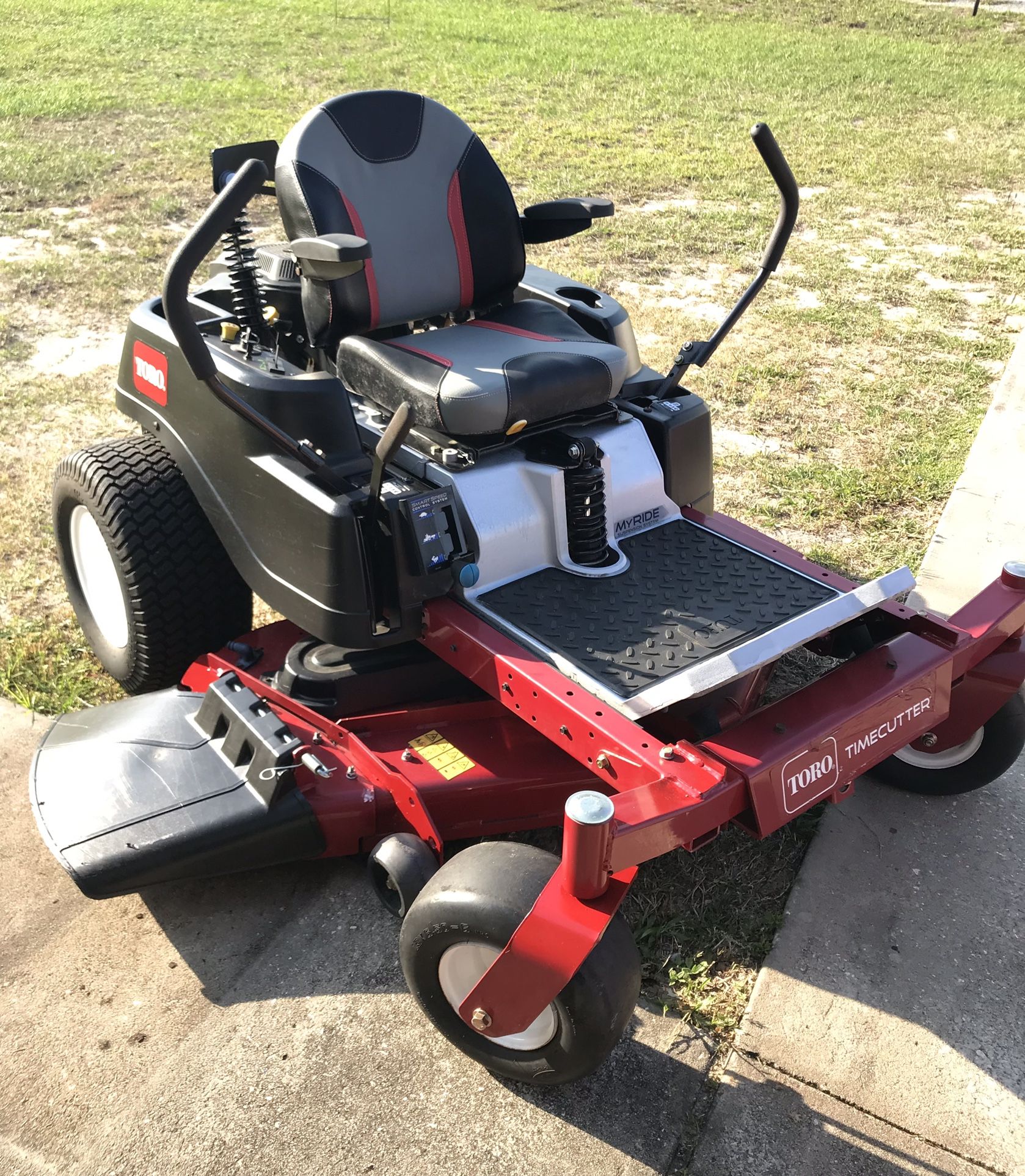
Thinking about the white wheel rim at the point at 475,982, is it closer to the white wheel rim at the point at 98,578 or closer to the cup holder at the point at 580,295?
the white wheel rim at the point at 98,578

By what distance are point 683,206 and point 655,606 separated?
5.27 metres

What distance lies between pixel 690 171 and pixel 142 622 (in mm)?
6183

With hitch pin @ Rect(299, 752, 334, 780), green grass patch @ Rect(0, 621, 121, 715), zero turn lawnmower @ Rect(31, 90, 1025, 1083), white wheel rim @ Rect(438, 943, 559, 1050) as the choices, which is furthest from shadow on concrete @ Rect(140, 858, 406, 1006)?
green grass patch @ Rect(0, 621, 121, 715)

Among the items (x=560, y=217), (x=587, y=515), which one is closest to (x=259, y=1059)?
(x=587, y=515)

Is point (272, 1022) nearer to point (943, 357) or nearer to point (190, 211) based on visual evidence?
point (943, 357)

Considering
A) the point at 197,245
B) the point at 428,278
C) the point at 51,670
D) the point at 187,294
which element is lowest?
the point at 51,670

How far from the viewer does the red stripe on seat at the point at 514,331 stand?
2.98 metres

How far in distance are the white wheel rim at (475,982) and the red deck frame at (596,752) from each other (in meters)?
0.10

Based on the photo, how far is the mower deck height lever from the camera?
9.39 feet

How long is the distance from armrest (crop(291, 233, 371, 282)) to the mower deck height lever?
0.96 m

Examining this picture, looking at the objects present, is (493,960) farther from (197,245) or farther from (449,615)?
(197,245)

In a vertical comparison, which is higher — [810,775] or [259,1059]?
[810,775]

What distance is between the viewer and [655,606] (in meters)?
2.69

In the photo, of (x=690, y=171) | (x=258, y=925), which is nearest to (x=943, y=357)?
(x=690, y=171)
